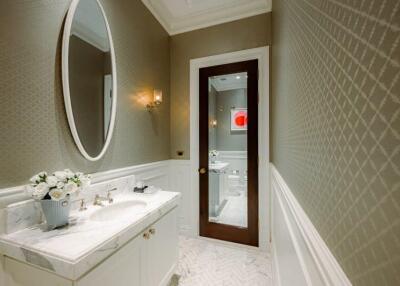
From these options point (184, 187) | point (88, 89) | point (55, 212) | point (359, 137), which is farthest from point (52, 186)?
point (184, 187)

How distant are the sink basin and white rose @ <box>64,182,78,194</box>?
0.30 m

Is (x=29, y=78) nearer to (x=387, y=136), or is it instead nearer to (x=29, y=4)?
(x=29, y=4)

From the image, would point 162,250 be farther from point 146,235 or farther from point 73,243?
point 73,243

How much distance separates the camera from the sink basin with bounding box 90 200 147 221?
1286 millimetres

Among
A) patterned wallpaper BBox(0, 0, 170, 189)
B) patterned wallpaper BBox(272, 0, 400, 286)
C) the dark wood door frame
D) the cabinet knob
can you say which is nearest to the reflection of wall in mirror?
patterned wallpaper BBox(0, 0, 170, 189)

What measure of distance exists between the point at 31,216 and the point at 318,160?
141 centimetres

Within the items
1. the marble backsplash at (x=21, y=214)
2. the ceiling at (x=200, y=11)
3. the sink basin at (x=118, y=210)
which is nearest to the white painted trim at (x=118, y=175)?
the marble backsplash at (x=21, y=214)

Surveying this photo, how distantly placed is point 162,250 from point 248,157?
1.40 metres

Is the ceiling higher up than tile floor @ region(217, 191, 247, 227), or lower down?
higher up

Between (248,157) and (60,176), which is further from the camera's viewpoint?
(248,157)

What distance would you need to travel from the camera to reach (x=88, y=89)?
1410mm

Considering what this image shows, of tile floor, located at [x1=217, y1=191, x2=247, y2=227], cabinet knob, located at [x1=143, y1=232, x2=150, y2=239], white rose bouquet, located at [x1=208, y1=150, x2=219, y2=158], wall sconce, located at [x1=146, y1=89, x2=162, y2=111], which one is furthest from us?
white rose bouquet, located at [x1=208, y1=150, x2=219, y2=158]

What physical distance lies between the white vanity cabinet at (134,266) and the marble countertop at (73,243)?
5cm

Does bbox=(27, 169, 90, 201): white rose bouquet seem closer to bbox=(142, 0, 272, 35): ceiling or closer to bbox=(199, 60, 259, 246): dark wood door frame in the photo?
bbox=(199, 60, 259, 246): dark wood door frame
